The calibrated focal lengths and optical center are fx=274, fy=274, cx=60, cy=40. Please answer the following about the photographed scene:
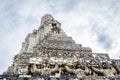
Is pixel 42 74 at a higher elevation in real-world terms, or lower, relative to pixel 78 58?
lower

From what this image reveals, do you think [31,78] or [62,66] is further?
[62,66]

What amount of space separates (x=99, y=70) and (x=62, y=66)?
216 centimetres

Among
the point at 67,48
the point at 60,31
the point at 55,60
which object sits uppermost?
the point at 60,31

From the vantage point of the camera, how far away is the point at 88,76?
14.9 meters

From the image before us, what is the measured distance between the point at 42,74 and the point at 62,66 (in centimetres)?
167

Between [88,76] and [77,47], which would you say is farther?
[77,47]

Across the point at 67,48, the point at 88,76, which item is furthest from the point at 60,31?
the point at 88,76

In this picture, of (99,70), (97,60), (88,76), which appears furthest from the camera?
(97,60)

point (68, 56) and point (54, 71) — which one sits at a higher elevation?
point (68, 56)

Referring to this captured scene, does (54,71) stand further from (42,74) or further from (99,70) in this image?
(99,70)

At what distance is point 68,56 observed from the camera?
54.2 feet

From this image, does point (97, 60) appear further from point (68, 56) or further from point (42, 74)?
point (42, 74)

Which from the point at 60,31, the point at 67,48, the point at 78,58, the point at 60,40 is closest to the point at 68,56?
the point at 78,58

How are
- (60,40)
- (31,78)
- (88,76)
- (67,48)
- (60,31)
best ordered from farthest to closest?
(60,31), (60,40), (67,48), (88,76), (31,78)
